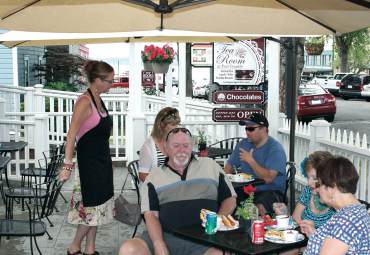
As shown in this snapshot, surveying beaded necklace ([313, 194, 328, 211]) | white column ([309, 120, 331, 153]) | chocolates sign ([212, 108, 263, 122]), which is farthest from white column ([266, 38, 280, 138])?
beaded necklace ([313, 194, 328, 211])

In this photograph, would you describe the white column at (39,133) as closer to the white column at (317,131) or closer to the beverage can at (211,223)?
the white column at (317,131)

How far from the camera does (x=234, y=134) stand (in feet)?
27.2

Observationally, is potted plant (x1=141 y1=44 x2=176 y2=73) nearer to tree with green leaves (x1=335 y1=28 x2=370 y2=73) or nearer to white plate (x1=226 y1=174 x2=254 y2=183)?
white plate (x1=226 y1=174 x2=254 y2=183)

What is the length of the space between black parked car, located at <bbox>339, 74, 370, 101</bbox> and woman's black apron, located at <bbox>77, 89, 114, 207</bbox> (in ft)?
90.9

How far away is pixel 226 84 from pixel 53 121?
3.66 m

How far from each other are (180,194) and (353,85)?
28840mm

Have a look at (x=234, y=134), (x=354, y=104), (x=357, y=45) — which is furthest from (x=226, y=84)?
(x=357, y=45)

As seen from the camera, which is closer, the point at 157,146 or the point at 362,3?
the point at 362,3

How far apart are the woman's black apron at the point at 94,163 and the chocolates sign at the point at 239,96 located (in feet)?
10.4

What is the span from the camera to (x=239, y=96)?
745cm

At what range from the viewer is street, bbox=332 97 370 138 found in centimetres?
1808

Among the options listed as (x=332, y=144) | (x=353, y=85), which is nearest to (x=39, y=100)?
(x=332, y=144)

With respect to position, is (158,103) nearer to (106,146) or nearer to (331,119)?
(106,146)

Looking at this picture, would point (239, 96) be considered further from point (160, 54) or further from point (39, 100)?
point (39, 100)
